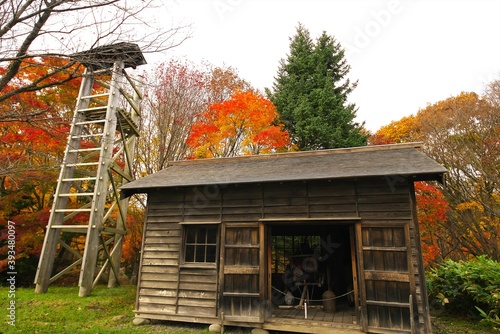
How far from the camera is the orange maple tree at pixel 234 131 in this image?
16062 millimetres

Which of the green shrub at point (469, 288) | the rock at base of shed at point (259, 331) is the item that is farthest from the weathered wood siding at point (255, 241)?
the green shrub at point (469, 288)

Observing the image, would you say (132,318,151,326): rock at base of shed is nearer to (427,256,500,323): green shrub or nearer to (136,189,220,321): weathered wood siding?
(136,189,220,321): weathered wood siding

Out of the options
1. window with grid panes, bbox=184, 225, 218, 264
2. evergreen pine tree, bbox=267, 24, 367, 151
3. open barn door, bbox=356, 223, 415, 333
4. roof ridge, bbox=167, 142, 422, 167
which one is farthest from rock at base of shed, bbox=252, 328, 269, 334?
evergreen pine tree, bbox=267, 24, 367, 151

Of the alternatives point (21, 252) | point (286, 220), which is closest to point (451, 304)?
point (286, 220)

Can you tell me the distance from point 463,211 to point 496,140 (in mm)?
4533

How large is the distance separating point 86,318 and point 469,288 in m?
10.2

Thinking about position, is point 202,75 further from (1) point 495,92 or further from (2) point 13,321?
(1) point 495,92

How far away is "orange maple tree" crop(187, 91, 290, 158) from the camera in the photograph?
16062 mm

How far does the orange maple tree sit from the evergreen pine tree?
7.24ft

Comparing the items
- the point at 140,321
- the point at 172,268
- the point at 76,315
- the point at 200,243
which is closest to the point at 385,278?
the point at 200,243

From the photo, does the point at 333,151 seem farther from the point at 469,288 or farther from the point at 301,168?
the point at 469,288

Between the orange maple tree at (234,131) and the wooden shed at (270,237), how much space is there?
7074 mm

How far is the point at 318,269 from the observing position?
10.2 metres

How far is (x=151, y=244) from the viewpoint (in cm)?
821
